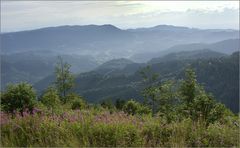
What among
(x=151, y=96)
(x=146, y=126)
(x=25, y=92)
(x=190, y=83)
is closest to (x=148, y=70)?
(x=151, y=96)

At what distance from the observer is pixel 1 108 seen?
12.1m

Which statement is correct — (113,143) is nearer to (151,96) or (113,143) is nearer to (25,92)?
(25,92)

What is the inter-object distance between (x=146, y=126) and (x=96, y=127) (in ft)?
4.66

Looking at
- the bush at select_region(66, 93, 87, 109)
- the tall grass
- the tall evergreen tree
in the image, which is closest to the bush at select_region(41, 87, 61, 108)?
the bush at select_region(66, 93, 87, 109)

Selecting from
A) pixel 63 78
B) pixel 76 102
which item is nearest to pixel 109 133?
pixel 76 102

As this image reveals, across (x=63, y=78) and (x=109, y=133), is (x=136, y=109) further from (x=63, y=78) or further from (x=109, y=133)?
(x=109, y=133)

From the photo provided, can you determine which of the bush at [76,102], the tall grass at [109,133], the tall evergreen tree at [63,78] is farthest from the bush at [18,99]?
the tall evergreen tree at [63,78]

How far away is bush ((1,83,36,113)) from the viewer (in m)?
12.2

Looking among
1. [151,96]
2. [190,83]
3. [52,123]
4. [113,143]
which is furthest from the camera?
[151,96]

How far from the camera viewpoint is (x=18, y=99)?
40.4 ft

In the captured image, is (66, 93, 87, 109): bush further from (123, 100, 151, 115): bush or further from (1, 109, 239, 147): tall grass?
(1, 109, 239, 147): tall grass

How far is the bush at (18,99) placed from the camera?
12.2 meters

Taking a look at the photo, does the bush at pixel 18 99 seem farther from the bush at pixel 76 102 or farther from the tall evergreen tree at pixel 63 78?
the tall evergreen tree at pixel 63 78

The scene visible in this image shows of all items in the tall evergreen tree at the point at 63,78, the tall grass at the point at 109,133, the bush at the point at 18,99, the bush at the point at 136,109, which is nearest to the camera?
the tall grass at the point at 109,133
